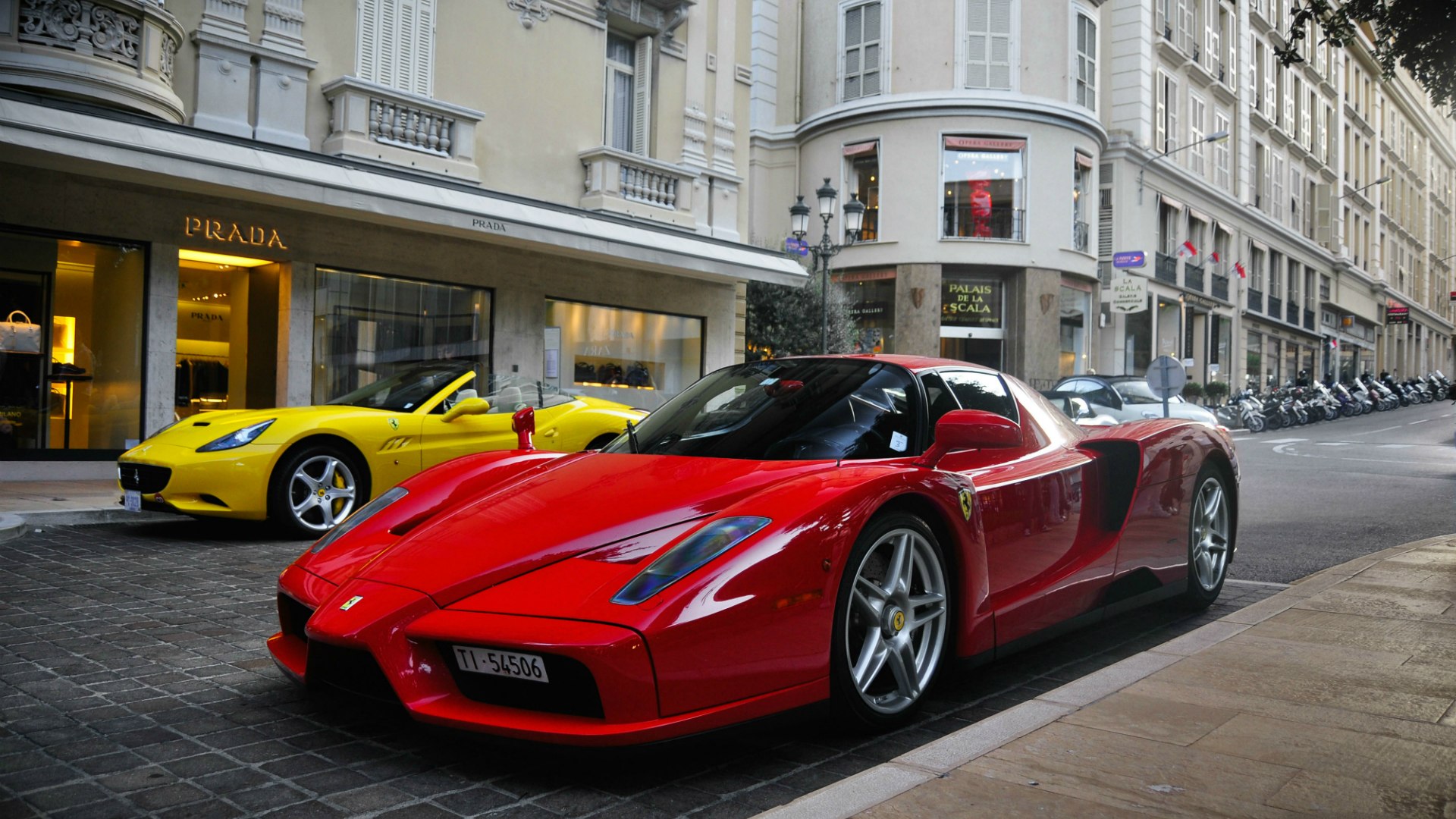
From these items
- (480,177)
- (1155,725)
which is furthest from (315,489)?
(480,177)

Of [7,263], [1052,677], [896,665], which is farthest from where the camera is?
[7,263]

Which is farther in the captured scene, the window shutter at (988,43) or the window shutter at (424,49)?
the window shutter at (988,43)

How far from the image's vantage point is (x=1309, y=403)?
33.5m

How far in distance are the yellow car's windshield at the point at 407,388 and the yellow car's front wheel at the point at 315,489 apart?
0.67 m

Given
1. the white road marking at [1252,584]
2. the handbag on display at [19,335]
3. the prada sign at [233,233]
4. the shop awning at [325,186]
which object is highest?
the shop awning at [325,186]

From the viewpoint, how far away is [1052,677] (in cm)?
404

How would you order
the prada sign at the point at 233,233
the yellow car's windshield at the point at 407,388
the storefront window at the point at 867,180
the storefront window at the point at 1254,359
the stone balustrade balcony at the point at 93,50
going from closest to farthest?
1. the yellow car's windshield at the point at 407,388
2. the stone balustrade balcony at the point at 93,50
3. the prada sign at the point at 233,233
4. the storefront window at the point at 867,180
5. the storefront window at the point at 1254,359

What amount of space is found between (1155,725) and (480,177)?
13.0 meters

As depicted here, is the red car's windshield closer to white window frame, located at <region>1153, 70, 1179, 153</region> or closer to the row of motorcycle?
the row of motorcycle

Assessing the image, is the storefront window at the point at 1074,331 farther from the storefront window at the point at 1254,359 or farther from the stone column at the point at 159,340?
the stone column at the point at 159,340

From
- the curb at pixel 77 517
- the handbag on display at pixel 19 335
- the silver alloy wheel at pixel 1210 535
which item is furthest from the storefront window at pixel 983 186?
the silver alloy wheel at pixel 1210 535

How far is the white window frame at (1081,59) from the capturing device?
29656mm

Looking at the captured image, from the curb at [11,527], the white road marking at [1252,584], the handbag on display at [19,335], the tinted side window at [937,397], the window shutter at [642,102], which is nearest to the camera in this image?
the tinted side window at [937,397]

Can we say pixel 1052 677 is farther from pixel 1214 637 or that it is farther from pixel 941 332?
pixel 941 332
